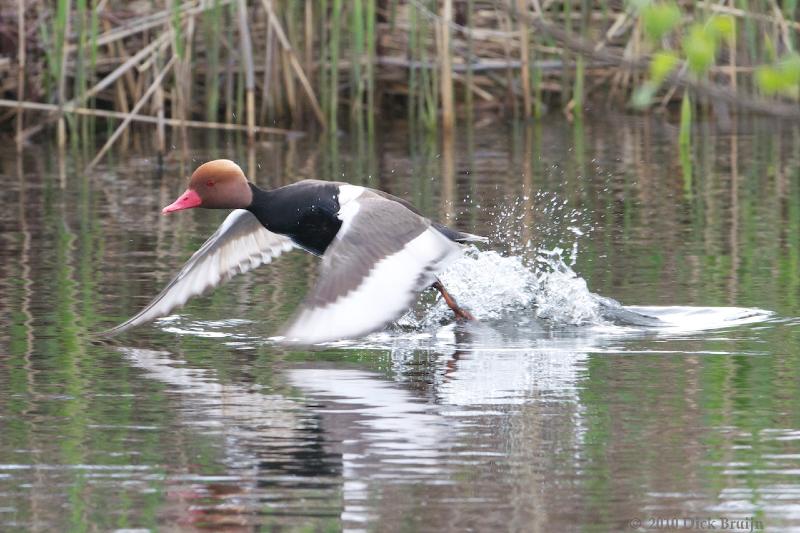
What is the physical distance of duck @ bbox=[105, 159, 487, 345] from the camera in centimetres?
623

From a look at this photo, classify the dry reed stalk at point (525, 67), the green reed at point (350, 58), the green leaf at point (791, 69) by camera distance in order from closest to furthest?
the green leaf at point (791, 69) → the green reed at point (350, 58) → the dry reed stalk at point (525, 67)

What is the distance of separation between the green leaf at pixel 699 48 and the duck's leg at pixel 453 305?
4.69 m

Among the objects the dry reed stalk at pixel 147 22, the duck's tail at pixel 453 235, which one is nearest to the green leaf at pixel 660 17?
the duck's tail at pixel 453 235

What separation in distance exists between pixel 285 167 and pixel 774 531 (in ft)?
34.1

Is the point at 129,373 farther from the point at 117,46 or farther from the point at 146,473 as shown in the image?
the point at 117,46

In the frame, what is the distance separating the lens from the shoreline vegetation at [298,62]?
14891mm

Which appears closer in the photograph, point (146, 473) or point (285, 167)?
point (146, 473)

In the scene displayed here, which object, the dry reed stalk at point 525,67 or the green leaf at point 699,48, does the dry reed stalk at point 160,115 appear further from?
the green leaf at point 699,48

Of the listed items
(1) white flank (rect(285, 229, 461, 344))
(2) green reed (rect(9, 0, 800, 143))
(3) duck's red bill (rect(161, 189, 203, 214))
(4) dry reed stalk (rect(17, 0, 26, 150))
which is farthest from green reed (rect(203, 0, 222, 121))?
(1) white flank (rect(285, 229, 461, 344))

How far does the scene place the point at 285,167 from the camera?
14.0m

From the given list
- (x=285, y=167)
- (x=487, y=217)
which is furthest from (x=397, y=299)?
(x=285, y=167)

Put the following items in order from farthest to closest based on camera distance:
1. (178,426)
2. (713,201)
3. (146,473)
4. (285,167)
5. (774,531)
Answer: (285,167) → (713,201) → (178,426) → (146,473) → (774,531)

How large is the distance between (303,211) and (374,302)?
1.42 m

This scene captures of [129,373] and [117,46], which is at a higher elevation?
[117,46]
